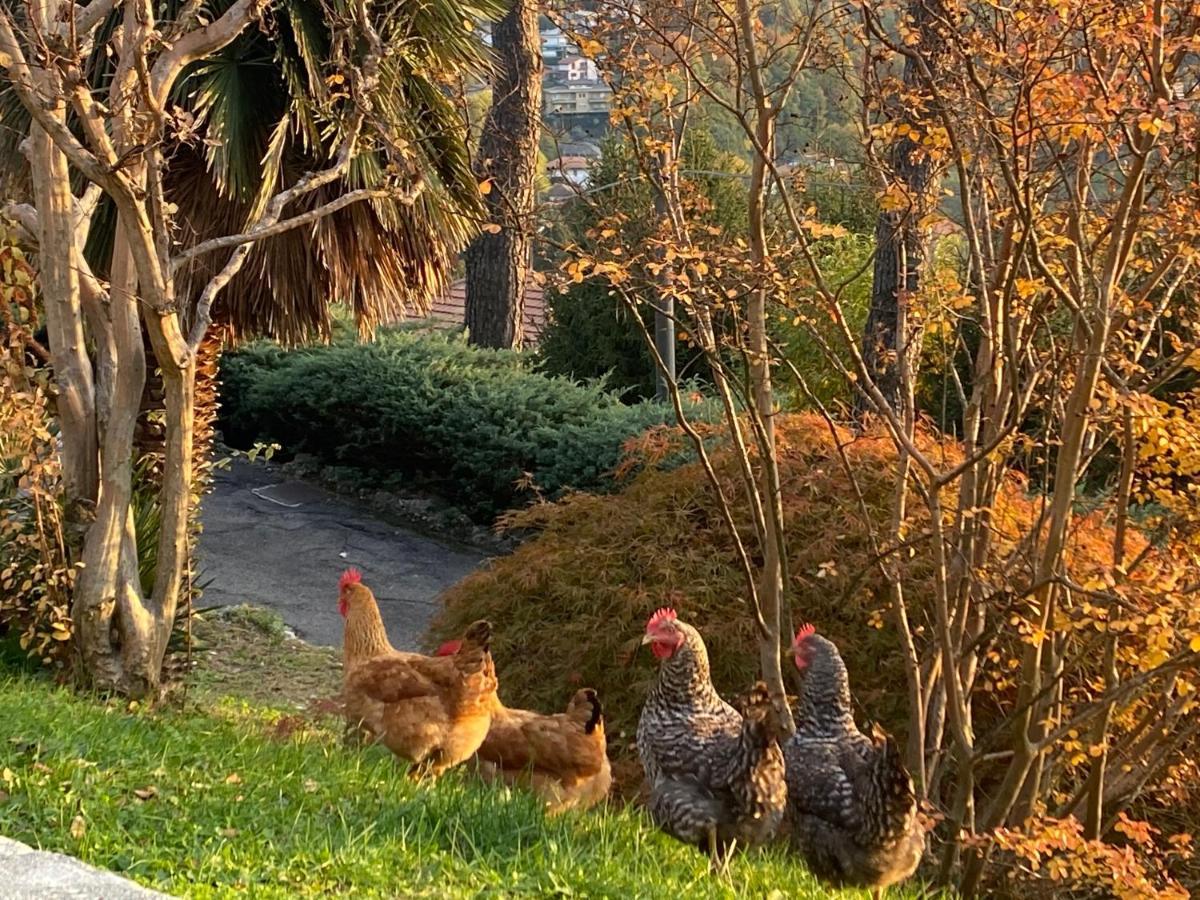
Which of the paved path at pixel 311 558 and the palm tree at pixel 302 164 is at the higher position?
the palm tree at pixel 302 164

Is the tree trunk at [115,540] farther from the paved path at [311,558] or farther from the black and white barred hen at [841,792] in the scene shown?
the paved path at [311,558]

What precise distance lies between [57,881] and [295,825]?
1.01 m

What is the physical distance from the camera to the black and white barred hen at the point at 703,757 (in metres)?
4.84

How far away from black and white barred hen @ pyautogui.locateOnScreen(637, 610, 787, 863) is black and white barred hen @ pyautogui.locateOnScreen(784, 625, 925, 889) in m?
0.13

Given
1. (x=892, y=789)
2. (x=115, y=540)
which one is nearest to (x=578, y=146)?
(x=115, y=540)

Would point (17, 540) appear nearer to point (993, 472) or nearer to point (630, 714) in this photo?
point (630, 714)

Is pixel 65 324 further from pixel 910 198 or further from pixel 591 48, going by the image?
pixel 910 198

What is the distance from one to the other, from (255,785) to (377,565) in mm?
8677

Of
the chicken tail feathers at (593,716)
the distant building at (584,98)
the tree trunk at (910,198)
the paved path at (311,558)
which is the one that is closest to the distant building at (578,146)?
the distant building at (584,98)

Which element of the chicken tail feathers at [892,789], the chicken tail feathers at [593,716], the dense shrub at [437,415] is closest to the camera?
the chicken tail feathers at [892,789]

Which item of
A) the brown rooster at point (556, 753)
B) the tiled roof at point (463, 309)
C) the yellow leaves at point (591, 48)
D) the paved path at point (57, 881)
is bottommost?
the brown rooster at point (556, 753)

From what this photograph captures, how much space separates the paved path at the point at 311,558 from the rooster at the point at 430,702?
4829 millimetres

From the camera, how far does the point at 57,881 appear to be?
3.24 metres

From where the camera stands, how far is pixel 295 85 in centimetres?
821
